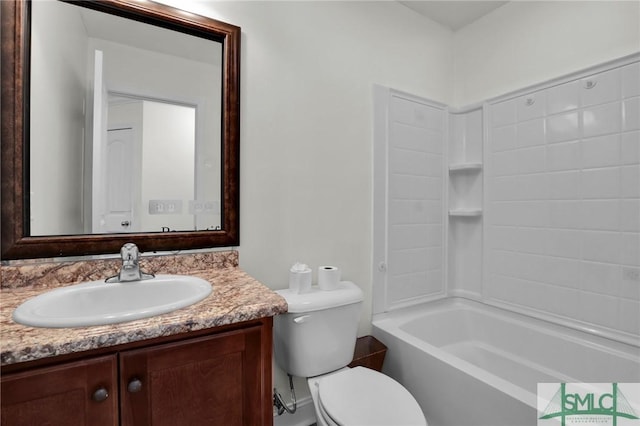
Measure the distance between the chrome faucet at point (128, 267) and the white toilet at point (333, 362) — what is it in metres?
0.61

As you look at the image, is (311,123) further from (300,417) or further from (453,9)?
(300,417)

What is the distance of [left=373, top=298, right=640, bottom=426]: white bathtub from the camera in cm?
131

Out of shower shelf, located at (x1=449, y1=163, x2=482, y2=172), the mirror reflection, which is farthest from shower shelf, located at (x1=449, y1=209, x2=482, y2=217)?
the mirror reflection

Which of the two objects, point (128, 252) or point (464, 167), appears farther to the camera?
point (464, 167)

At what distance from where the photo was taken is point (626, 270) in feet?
5.17

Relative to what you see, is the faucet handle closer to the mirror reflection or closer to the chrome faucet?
the chrome faucet

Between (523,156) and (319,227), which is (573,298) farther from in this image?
(319,227)

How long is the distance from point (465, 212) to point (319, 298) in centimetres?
139

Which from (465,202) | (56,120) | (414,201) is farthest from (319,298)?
(465,202)

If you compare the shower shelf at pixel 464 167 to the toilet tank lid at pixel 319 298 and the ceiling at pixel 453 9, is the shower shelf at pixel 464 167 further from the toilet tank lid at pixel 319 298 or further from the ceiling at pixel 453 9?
the toilet tank lid at pixel 319 298

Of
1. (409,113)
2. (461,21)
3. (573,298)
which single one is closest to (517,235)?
(573,298)

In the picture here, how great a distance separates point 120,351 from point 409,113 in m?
1.99

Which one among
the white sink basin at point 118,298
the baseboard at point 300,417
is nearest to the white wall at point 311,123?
the white sink basin at point 118,298

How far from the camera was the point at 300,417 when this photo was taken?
1.66 metres
